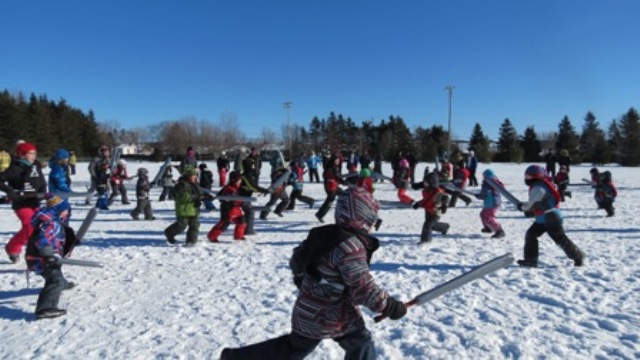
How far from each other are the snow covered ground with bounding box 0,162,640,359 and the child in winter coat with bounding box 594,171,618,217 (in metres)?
2.55

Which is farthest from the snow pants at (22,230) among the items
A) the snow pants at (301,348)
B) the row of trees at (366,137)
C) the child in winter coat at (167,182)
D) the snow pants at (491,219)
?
the row of trees at (366,137)

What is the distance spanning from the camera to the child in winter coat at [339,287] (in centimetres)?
268

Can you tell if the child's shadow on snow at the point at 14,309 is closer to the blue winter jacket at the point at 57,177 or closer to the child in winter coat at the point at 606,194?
the blue winter jacket at the point at 57,177

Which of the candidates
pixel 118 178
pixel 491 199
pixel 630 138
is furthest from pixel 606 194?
pixel 630 138

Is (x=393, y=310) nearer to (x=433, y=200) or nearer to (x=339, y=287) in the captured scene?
(x=339, y=287)

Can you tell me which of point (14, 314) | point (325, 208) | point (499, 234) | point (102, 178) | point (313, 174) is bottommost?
point (14, 314)

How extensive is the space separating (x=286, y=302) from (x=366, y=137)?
9039cm

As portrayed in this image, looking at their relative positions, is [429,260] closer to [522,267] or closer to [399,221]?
[522,267]

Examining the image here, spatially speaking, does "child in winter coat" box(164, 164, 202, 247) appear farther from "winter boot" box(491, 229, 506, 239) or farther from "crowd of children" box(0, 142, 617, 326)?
"winter boot" box(491, 229, 506, 239)

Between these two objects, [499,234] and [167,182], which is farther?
[167,182]

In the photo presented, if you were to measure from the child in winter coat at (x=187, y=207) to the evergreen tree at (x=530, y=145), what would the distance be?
6842 cm

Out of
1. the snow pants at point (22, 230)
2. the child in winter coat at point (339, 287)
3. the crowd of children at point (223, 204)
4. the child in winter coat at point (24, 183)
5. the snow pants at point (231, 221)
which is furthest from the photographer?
the snow pants at point (231, 221)

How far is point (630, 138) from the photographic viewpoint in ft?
191

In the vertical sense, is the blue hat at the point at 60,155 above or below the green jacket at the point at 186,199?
above
